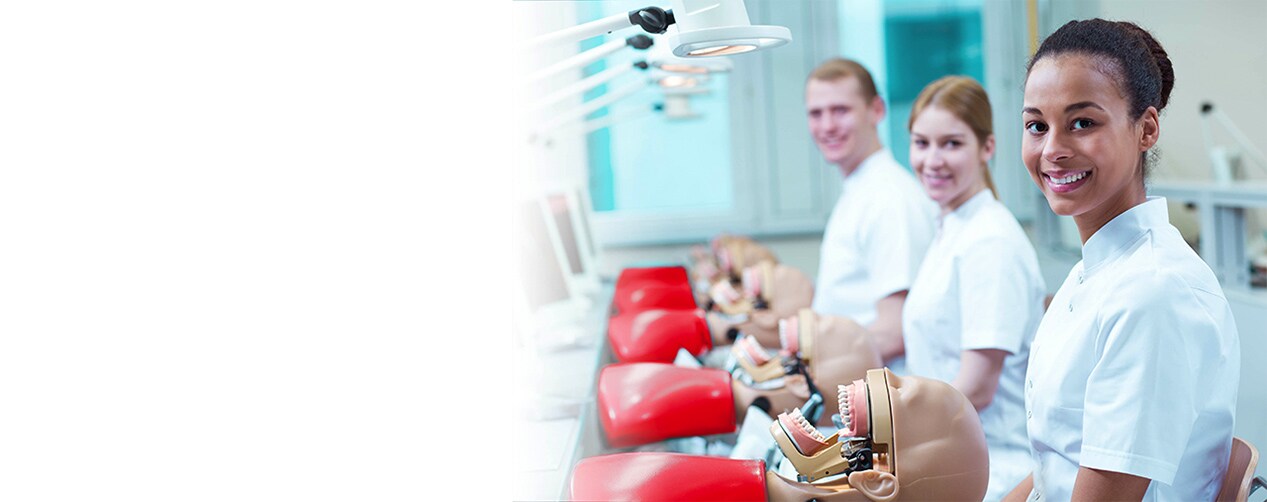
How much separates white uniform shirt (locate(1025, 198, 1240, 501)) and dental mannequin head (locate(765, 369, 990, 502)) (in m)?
0.10

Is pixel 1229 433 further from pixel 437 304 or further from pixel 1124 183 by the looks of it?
pixel 437 304

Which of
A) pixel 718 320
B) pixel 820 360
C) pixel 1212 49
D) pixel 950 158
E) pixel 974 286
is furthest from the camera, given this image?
pixel 718 320

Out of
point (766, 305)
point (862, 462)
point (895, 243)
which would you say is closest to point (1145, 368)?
point (862, 462)

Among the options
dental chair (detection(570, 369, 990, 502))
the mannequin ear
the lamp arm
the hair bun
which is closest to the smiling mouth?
the hair bun

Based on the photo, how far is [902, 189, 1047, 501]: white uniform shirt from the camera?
1.66 m

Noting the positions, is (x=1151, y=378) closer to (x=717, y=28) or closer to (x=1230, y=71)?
(x=717, y=28)

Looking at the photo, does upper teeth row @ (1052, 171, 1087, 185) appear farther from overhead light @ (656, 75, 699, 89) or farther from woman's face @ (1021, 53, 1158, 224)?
overhead light @ (656, 75, 699, 89)

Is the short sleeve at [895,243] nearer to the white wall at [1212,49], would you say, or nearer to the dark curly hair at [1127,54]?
the white wall at [1212,49]

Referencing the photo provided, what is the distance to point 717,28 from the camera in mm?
1178

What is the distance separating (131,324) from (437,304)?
373mm

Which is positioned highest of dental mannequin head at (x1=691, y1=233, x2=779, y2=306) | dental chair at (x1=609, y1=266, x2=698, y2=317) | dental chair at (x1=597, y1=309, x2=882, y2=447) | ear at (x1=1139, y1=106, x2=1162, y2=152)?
ear at (x1=1139, y1=106, x2=1162, y2=152)

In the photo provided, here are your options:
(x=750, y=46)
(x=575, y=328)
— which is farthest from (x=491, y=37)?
(x=575, y=328)

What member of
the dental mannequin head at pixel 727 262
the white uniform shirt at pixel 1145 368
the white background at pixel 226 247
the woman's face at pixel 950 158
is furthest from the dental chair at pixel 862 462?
the dental mannequin head at pixel 727 262

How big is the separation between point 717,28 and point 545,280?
1.64 metres
